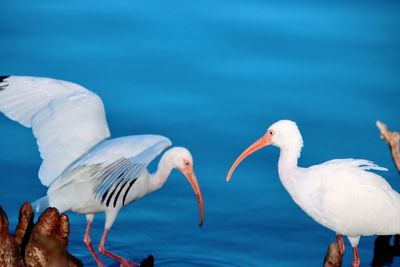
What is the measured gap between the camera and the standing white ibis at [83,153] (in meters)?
10.9

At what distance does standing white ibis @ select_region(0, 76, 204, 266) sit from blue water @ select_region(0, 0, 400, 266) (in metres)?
0.64

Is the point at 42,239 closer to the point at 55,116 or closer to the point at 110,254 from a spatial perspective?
the point at 110,254

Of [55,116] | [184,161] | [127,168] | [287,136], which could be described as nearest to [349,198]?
[287,136]

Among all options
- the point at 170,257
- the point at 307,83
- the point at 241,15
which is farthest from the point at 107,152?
the point at 241,15

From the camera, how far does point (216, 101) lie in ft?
51.5

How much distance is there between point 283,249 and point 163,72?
15.1 ft

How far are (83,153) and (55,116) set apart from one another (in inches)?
26.5

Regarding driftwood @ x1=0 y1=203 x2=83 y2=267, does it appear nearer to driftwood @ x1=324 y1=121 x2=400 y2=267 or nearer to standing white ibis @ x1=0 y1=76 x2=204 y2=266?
standing white ibis @ x1=0 y1=76 x2=204 y2=266

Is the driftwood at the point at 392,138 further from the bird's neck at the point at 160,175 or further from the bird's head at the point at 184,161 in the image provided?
the bird's neck at the point at 160,175

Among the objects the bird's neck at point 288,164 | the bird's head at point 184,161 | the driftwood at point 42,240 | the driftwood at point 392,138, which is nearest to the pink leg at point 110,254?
the bird's head at point 184,161

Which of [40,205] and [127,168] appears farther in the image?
[40,205]

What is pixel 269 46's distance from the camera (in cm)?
1678

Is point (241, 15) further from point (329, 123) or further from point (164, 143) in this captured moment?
point (164, 143)

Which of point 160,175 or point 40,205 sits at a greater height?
point 160,175
